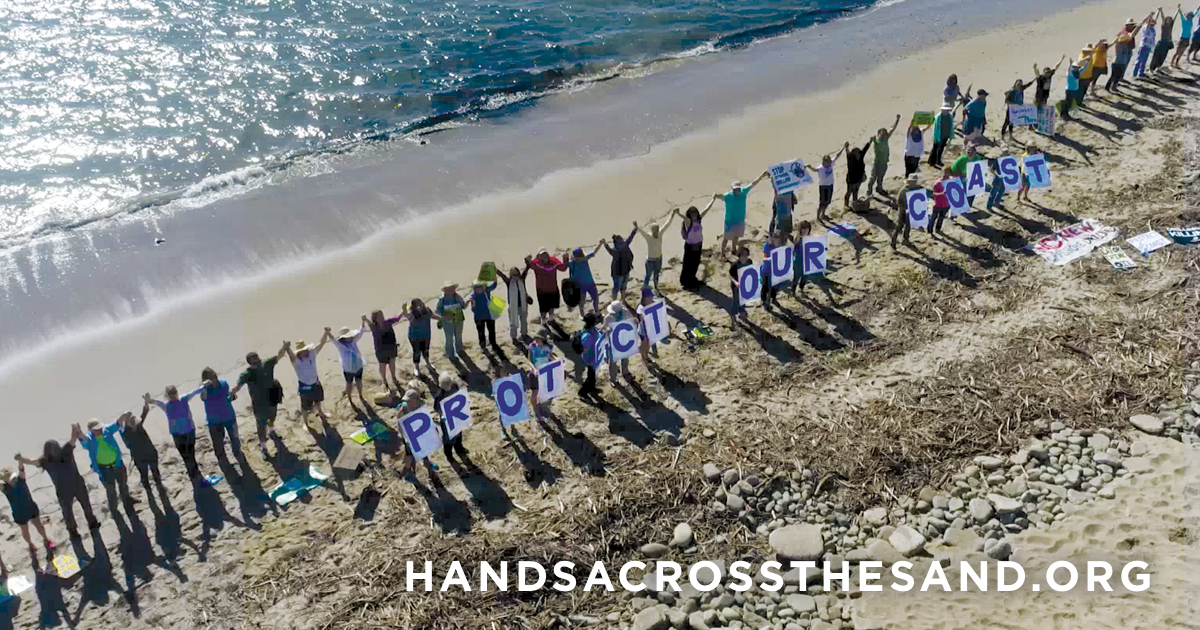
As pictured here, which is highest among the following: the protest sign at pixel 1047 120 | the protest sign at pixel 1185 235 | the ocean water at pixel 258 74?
the ocean water at pixel 258 74

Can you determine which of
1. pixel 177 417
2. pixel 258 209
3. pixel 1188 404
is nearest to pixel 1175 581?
pixel 1188 404

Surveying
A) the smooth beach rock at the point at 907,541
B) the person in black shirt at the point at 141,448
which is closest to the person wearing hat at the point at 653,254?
the smooth beach rock at the point at 907,541

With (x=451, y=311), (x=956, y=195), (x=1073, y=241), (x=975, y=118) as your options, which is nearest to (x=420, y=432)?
(x=451, y=311)

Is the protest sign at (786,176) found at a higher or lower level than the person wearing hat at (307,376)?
higher

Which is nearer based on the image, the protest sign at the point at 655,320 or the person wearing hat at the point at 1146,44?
the protest sign at the point at 655,320

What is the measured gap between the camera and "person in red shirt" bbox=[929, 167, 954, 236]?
17.4 metres

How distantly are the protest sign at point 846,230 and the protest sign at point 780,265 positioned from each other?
10.5 ft

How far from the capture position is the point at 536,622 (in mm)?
10258

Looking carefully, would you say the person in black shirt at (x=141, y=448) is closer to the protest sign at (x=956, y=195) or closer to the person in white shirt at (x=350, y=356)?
the person in white shirt at (x=350, y=356)

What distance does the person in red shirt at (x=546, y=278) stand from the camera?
1570cm

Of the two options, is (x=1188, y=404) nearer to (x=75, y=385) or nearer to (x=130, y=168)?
(x=75, y=385)

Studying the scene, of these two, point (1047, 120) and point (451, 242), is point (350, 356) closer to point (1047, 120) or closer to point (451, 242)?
point (451, 242)

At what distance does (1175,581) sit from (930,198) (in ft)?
34.1

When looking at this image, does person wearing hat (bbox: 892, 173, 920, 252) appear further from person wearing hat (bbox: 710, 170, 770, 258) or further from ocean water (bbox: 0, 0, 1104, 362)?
ocean water (bbox: 0, 0, 1104, 362)
